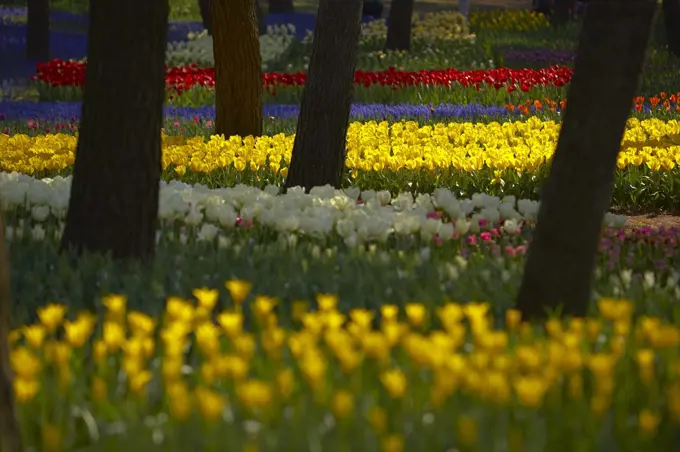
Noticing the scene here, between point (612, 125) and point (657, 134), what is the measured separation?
906 centimetres

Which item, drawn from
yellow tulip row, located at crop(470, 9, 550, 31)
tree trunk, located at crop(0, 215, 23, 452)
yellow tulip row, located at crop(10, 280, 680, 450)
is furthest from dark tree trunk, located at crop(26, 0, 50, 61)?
tree trunk, located at crop(0, 215, 23, 452)

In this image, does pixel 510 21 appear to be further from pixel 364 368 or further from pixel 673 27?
pixel 364 368

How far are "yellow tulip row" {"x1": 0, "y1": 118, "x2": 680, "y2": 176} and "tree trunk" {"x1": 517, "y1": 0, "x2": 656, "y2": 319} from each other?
542 centimetres

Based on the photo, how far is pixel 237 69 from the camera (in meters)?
12.6

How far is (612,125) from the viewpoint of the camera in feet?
16.4

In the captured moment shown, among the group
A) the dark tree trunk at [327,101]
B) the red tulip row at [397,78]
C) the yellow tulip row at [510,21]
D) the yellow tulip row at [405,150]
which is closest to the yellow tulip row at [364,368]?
the dark tree trunk at [327,101]

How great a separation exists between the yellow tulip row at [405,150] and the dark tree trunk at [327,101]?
96cm

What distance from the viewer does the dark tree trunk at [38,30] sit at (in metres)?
27.6

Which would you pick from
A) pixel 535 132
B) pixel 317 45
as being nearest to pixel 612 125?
pixel 317 45

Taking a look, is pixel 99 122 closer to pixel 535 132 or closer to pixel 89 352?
pixel 89 352

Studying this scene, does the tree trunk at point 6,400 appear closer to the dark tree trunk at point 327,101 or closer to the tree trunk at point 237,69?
the dark tree trunk at point 327,101

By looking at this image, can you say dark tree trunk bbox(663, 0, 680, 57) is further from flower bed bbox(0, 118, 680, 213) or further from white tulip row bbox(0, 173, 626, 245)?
white tulip row bbox(0, 173, 626, 245)

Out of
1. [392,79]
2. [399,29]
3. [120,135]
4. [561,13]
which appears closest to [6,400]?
[120,135]

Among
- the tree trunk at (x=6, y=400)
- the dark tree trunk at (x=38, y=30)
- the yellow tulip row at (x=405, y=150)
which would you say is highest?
the tree trunk at (x=6, y=400)
